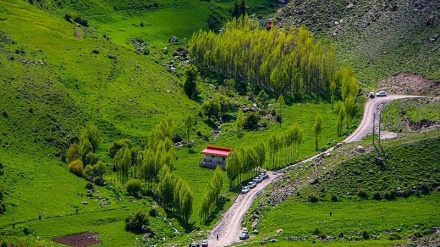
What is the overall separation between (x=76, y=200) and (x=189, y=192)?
23.5 metres

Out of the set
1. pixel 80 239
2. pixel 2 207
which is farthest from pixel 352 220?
pixel 2 207

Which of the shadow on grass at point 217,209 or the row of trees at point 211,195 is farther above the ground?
the row of trees at point 211,195

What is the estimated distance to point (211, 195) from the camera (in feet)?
625

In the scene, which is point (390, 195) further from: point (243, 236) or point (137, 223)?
point (137, 223)

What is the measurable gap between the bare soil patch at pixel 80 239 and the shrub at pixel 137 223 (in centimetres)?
694

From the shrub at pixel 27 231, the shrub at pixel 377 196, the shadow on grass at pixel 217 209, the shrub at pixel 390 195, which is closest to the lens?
the shrub at pixel 27 231

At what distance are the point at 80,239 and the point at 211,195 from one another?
2938 centimetres

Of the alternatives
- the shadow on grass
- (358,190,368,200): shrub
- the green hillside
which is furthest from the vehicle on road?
(358,190,368,200): shrub

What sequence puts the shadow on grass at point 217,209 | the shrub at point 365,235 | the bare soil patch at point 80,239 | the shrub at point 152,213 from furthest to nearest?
the shrub at point 152,213 < the shadow on grass at point 217,209 < the shrub at point 365,235 < the bare soil patch at point 80,239

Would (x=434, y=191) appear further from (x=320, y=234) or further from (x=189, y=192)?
(x=189, y=192)

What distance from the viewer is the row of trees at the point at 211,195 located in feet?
620

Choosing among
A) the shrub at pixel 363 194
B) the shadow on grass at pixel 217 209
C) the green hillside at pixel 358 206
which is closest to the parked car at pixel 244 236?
the green hillside at pixel 358 206

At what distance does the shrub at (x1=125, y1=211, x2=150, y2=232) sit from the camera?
7180 inches

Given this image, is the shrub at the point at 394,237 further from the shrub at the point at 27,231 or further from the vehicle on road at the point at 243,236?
the shrub at the point at 27,231
